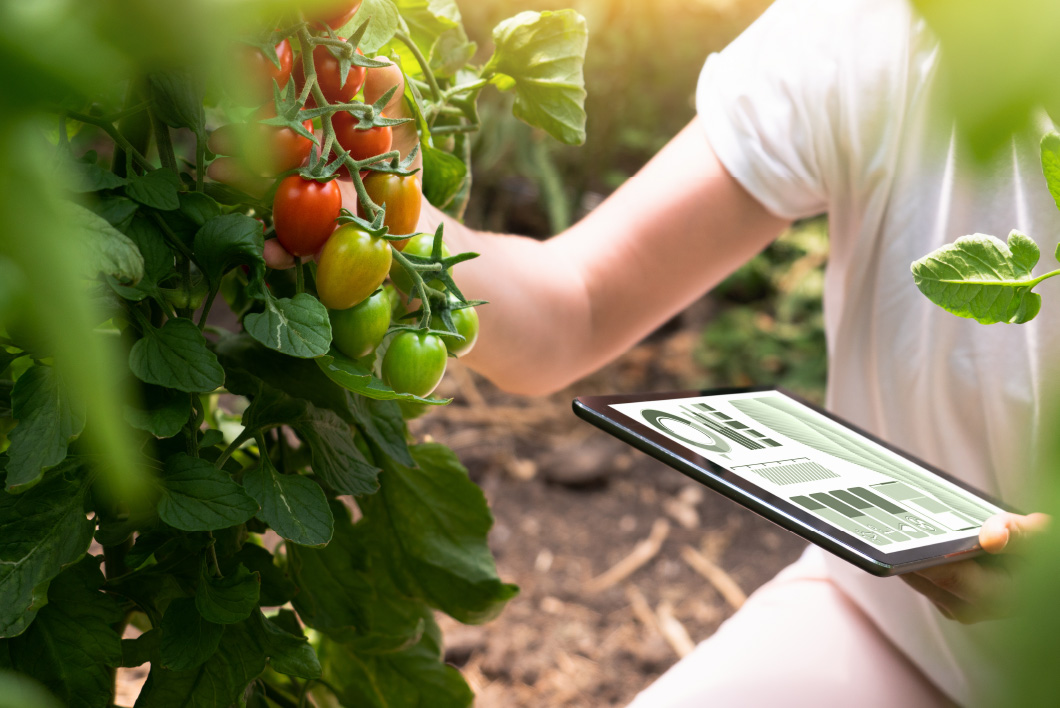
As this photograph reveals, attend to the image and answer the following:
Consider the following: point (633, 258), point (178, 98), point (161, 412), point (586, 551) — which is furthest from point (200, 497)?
point (586, 551)

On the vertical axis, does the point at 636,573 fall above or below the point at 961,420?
below

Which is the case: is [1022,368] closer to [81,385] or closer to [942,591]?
[942,591]

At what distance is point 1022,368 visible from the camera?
0.63 m

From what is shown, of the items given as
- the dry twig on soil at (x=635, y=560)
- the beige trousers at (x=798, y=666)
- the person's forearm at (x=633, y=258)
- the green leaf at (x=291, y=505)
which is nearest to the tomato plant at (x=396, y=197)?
the green leaf at (x=291, y=505)

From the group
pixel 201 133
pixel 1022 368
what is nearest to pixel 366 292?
pixel 201 133

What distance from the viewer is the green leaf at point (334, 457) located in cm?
35

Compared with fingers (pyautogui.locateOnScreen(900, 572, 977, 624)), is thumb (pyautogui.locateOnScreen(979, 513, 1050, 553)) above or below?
above

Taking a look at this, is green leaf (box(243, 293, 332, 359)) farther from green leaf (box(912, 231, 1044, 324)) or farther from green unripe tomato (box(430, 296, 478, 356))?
green leaf (box(912, 231, 1044, 324))

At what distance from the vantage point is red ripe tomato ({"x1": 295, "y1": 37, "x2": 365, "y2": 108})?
316mm

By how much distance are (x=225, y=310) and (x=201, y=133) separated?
32.6 inches

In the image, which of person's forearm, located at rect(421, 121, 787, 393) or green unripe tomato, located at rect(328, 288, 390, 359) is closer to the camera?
green unripe tomato, located at rect(328, 288, 390, 359)

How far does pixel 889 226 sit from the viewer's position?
70 cm

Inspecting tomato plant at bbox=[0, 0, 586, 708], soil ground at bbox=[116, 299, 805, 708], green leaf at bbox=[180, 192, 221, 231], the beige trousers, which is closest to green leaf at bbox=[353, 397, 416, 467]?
tomato plant at bbox=[0, 0, 586, 708]

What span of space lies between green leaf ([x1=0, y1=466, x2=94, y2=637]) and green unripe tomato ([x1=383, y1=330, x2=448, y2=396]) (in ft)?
0.38
